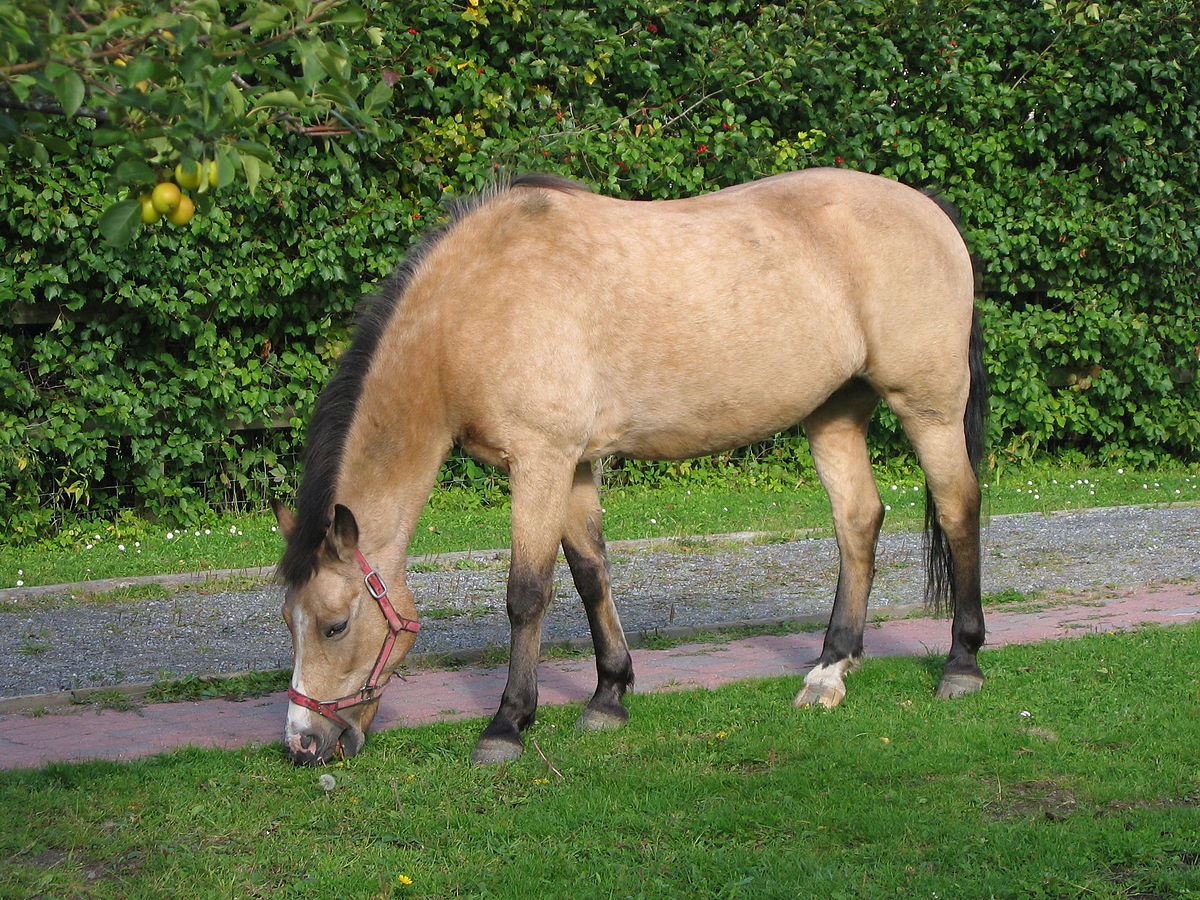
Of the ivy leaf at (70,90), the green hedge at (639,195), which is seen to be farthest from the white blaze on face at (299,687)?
the green hedge at (639,195)

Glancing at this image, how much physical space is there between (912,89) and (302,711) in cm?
888

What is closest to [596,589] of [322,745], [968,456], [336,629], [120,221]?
[336,629]

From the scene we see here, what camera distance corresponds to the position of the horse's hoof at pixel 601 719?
485cm

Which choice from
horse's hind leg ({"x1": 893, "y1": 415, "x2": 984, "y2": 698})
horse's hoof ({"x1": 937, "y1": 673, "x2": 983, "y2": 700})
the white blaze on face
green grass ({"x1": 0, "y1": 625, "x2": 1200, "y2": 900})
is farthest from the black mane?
horse's hoof ({"x1": 937, "y1": 673, "x2": 983, "y2": 700})

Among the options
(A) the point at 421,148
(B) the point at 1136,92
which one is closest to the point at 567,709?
(A) the point at 421,148

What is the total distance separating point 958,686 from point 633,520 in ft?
15.9

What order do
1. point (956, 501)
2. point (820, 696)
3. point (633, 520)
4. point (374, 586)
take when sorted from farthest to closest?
point (633, 520) → point (956, 501) → point (820, 696) → point (374, 586)

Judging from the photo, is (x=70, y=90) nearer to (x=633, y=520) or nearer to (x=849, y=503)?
(x=849, y=503)

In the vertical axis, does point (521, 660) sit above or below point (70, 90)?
below

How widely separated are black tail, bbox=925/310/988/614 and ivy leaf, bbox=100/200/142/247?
13.4 feet

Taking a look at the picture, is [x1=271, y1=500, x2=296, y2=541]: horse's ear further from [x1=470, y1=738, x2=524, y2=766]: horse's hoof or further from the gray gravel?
the gray gravel

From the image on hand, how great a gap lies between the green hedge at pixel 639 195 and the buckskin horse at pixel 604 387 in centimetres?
431

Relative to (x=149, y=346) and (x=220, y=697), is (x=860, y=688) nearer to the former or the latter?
(x=220, y=697)

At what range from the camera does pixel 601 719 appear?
4883 mm
